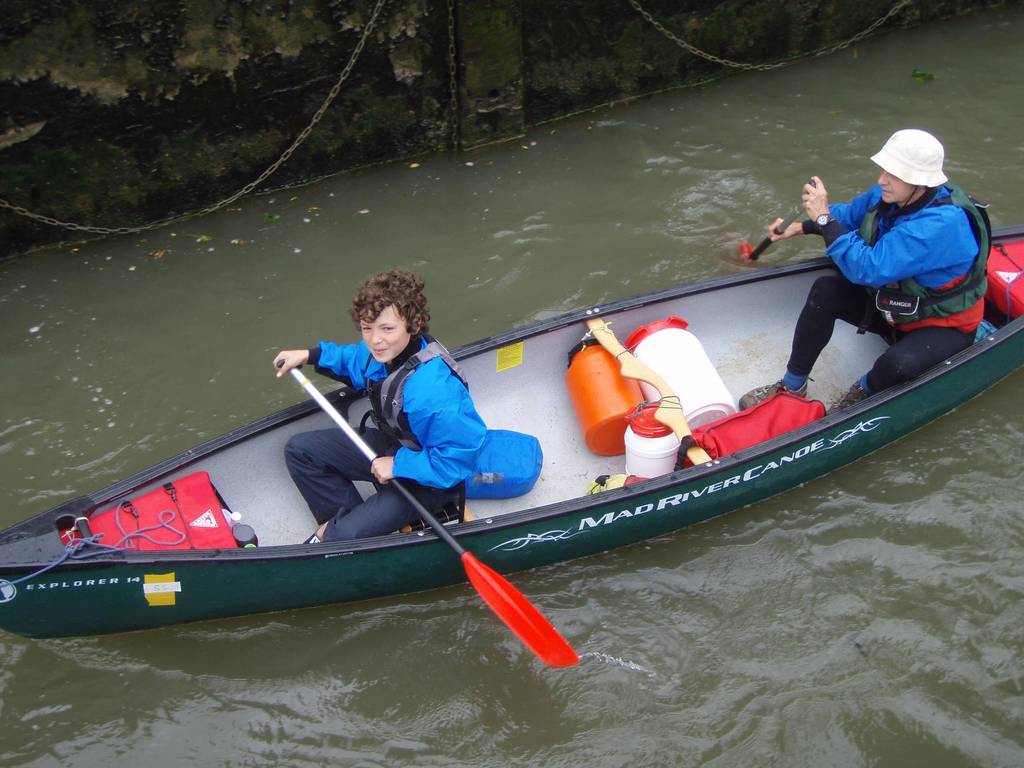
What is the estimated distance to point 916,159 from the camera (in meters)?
4.57

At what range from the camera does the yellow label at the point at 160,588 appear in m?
4.30

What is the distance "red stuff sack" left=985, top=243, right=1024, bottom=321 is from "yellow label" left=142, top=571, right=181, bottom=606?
16.2ft

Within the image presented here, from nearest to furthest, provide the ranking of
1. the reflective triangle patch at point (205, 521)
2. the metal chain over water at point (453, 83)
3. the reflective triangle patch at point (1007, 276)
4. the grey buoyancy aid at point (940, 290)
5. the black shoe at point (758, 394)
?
the reflective triangle patch at point (205, 521) < the grey buoyancy aid at point (940, 290) < the black shoe at point (758, 394) < the reflective triangle patch at point (1007, 276) < the metal chain over water at point (453, 83)

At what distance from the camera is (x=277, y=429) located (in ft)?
16.4

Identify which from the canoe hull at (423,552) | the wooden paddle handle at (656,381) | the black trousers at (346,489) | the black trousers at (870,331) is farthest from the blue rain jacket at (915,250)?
the black trousers at (346,489)

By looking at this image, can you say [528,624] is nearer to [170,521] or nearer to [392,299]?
[392,299]

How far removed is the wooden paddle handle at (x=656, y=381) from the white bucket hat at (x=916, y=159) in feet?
5.22

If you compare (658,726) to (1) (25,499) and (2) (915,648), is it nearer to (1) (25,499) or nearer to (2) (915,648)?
(2) (915,648)

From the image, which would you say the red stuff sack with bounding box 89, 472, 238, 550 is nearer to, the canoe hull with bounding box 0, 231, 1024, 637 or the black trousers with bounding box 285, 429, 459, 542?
the canoe hull with bounding box 0, 231, 1024, 637

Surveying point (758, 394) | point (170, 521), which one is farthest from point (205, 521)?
point (758, 394)

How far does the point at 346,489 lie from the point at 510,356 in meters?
1.31

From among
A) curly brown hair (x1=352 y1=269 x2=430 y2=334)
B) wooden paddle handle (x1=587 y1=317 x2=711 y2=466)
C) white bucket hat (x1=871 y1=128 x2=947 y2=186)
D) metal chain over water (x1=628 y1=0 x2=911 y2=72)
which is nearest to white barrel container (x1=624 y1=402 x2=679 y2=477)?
wooden paddle handle (x1=587 y1=317 x2=711 y2=466)

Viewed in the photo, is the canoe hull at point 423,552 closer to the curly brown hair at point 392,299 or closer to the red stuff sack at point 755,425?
the red stuff sack at point 755,425

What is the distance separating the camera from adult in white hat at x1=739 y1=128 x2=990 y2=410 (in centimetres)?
464
